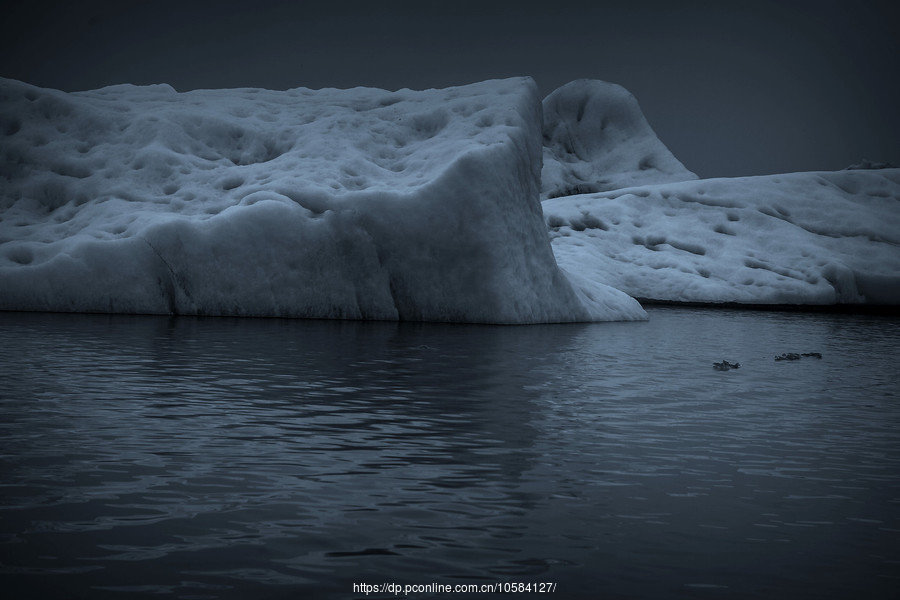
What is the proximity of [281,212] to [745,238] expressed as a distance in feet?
69.2

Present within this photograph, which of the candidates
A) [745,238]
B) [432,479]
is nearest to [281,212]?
[432,479]

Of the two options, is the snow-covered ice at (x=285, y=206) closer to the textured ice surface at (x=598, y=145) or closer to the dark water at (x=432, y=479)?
the dark water at (x=432, y=479)

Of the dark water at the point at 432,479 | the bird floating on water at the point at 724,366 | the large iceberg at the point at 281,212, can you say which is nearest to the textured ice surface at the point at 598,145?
the large iceberg at the point at 281,212

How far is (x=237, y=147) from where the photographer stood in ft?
65.2

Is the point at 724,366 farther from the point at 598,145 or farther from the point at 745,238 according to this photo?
the point at 598,145

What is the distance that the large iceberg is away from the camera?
1645cm

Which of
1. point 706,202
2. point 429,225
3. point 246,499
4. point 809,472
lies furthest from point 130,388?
point 706,202

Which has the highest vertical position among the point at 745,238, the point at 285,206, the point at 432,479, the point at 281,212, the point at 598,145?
the point at 598,145

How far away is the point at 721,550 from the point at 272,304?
47.0 ft

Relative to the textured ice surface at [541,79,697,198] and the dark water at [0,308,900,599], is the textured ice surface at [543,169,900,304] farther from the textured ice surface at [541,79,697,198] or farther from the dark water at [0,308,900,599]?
the dark water at [0,308,900,599]

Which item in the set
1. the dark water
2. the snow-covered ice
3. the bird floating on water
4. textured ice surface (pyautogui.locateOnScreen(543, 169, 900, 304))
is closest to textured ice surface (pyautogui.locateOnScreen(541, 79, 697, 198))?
textured ice surface (pyautogui.locateOnScreen(543, 169, 900, 304))

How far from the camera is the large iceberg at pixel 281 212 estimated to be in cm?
1645

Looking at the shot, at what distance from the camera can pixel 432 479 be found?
451 cm

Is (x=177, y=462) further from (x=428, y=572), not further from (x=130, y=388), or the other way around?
(x=130, y=388)
